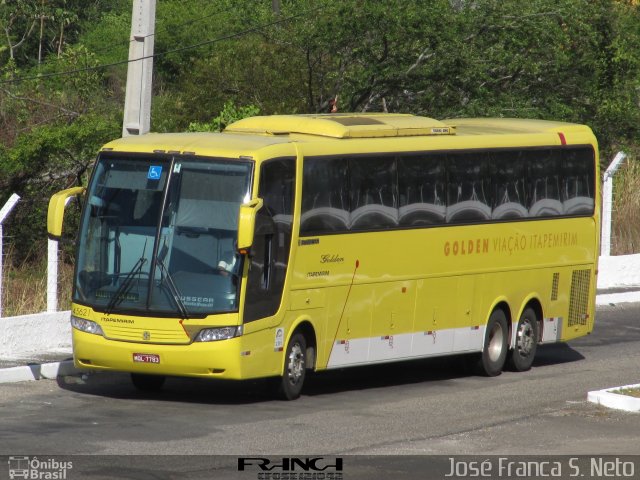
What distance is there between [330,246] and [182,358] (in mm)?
2429

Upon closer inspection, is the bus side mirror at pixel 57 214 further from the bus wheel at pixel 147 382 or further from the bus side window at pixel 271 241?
the bus side window at pixel 271 241

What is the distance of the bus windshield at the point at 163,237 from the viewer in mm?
14180

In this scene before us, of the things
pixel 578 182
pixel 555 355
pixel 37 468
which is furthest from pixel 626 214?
pixel 37 468

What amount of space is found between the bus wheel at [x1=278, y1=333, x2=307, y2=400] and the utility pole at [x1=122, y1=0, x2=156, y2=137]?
196 inches

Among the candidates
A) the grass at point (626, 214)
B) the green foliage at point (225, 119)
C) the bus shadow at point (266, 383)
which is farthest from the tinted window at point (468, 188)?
the grass at point (626, 214)

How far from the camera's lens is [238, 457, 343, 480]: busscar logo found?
10508mm

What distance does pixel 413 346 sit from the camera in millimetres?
17031

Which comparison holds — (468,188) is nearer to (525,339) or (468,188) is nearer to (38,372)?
(525,339)

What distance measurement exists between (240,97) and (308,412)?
16.2m

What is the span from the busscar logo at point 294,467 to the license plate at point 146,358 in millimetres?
3055

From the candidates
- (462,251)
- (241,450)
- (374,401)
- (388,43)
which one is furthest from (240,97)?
(241,450)

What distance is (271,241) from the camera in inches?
578

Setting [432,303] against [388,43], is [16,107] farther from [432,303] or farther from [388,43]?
[432,303]

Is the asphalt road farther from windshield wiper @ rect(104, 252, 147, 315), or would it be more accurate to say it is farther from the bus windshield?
the bus windshield
